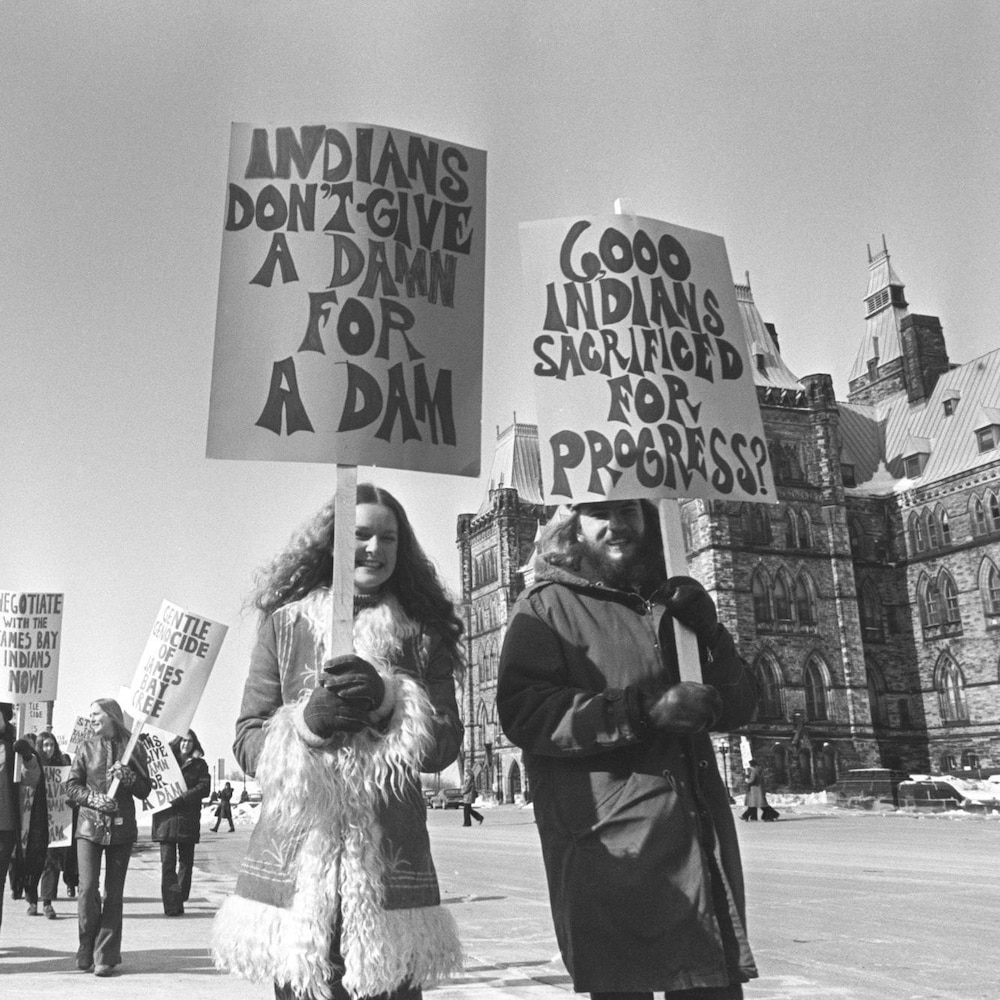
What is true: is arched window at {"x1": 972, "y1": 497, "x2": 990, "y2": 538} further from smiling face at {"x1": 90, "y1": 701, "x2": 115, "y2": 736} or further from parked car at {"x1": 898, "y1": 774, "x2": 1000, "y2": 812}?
smiling face at {"x1": 90, "y1": 701, "x2": 115, "y2": 736}

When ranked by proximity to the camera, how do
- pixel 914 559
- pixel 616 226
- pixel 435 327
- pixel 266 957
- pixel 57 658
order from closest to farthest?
1. pixel 266 957
2. pixel 435 327
3. pixel 616 226
4. pixel 57 658
5. pixel 914 559

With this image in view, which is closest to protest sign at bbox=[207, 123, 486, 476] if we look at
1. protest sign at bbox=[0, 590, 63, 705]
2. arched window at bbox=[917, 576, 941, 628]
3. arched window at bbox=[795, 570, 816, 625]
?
protest sign at bbox=[0, 590, 63, 705]

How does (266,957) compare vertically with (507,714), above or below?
below

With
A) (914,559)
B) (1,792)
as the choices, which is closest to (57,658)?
(1,792)

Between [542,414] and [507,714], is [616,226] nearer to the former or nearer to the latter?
[542,414]

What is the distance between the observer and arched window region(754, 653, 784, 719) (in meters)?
47.0

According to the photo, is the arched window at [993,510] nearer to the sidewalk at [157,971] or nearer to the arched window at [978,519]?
the arched window at [978,519]

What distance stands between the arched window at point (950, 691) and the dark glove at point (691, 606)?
49.3 meters

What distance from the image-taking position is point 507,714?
335cm

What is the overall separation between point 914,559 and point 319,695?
5188 cm

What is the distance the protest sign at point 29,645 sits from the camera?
12055mm

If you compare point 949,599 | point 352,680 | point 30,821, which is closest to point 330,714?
point 352,680

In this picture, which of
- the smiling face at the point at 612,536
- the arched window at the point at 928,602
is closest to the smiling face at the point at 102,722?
the smiling face at the point at 612,536

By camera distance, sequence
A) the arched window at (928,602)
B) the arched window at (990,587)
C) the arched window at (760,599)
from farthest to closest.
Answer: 1. the arched window at (928,602)
2. the arched window at (760,599)
3. the arched window at (990,587)
